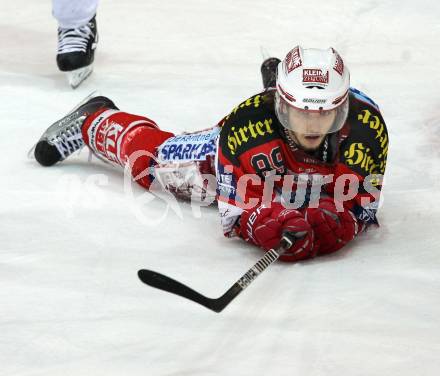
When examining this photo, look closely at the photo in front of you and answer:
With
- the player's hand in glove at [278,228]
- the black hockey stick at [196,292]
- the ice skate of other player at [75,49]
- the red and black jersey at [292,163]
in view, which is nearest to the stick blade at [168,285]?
the black hockey stick at [196,292]

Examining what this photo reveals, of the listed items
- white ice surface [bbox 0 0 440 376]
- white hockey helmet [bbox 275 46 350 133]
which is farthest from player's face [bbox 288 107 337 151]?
white ice surface [bbox 0 0 440 376]

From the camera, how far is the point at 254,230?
1993 mm

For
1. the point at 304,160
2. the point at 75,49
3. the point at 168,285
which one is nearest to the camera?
the point at 168,285

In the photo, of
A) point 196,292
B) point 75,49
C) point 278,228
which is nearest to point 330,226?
point 278,228

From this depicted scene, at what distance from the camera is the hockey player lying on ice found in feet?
6.34

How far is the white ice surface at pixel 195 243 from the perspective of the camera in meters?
1.51

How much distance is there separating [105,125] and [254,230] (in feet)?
2.37

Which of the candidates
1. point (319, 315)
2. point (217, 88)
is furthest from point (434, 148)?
point (319, 315)

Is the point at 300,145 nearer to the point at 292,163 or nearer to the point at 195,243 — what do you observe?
the point at 292,163

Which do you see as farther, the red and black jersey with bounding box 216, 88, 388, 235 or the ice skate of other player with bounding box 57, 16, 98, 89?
the ice skate of other player with bounding box 57, 16, 98, 89

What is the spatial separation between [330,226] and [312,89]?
11.6 inches

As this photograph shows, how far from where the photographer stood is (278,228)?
1.95 meters

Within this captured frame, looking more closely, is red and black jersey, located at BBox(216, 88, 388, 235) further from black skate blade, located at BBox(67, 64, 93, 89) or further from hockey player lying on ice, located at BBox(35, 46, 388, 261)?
black skate blade, located at BBox(67, 64, 93, 89)

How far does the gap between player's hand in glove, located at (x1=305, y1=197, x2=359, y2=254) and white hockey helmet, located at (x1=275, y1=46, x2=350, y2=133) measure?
176 mm
